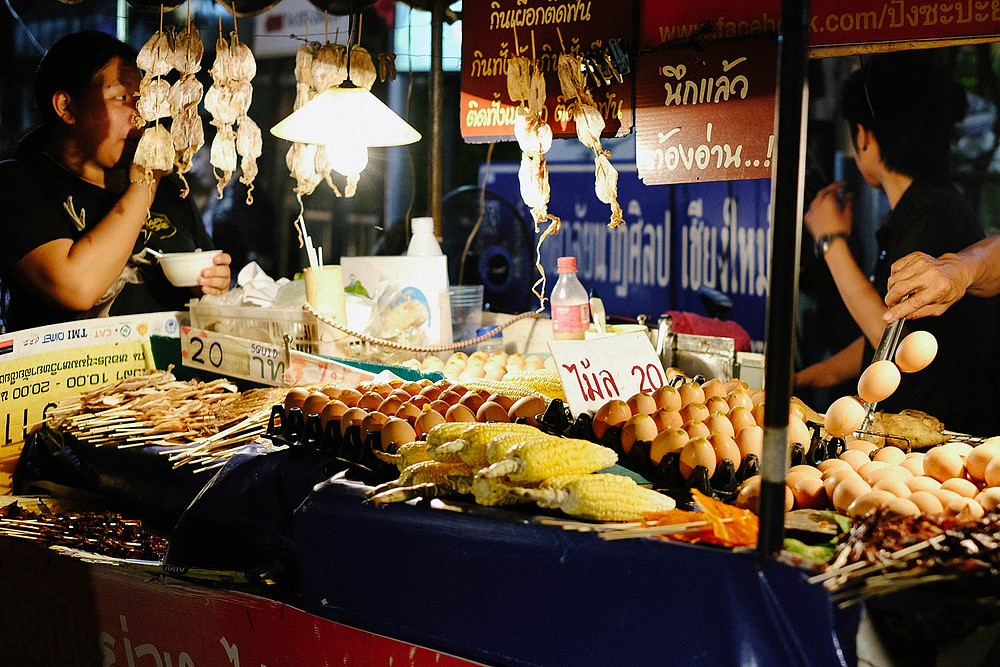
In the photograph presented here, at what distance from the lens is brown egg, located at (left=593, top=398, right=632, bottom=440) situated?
2.28m

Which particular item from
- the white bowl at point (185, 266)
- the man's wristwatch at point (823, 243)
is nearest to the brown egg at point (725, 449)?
the man's wristwatch at point (823, 243)

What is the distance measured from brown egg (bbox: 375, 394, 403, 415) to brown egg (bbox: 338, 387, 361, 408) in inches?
5.1

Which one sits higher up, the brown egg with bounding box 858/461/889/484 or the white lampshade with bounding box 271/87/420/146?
the white lampshade with bounding box 271/87/420/146

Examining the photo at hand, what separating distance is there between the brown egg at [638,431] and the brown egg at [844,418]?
0.55 metres

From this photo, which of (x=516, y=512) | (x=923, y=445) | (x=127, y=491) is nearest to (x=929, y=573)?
(x=516, y=512)

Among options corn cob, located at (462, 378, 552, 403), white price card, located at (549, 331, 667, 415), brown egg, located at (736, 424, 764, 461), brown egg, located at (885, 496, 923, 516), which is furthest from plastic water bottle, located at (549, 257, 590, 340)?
brown egg, located at (885, 496, 923, 516)

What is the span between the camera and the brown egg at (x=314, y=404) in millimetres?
2545

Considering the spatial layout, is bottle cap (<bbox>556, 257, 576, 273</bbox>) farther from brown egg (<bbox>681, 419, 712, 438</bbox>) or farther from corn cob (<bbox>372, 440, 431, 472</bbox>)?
corn cob (<bbox>372, 440, 431, 472</bbox>)

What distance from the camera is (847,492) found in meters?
1.81

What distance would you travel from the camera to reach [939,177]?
429 centimetres

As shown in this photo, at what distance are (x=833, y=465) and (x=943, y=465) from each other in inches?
9.6

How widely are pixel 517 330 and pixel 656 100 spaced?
1.66 meters

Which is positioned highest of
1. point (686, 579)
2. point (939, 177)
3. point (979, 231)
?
point (939, 177)

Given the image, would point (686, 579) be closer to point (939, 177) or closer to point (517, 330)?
point (517, 330)
